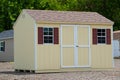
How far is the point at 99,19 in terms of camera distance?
26047mm

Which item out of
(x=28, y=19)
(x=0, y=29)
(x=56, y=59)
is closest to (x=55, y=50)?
(x=56, y=59)

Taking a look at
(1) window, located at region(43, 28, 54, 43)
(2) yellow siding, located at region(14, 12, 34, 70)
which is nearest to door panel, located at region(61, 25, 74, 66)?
(1) window, located at region(43, 28, 54, 43)

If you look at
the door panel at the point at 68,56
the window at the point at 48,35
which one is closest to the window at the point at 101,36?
the door panel at the point at 68,56

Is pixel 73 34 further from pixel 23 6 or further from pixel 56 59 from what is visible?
pixel 23 6

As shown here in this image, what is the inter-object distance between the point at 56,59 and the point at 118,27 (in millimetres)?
40991

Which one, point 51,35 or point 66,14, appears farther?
point 66,14

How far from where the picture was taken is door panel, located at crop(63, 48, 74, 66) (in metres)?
24.4

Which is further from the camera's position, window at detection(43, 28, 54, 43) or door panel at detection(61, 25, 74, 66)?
door panel at detection(61, 25, 74, 66)

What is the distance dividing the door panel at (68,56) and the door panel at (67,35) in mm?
383

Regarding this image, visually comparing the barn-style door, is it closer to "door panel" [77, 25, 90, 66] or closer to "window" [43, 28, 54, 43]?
"door panel" [77, 25, 90, 66]

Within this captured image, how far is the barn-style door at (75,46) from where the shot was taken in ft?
80.1

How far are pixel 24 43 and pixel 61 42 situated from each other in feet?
7.28

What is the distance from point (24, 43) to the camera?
25.1m

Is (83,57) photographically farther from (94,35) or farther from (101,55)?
(94,35)
